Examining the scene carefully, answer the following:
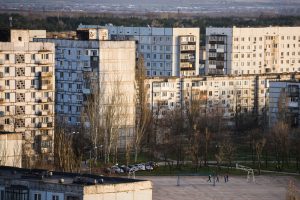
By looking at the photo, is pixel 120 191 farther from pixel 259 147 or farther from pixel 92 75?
pixel 92 75

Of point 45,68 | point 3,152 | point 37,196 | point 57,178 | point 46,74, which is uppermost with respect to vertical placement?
point 45,68

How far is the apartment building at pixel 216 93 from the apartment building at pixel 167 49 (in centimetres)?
531

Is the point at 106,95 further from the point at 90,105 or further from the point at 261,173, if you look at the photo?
the point at 261,173

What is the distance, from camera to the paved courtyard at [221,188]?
134 ft

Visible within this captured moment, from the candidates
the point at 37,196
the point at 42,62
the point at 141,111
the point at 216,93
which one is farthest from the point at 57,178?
the point at 216,93

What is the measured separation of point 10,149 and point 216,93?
26993mm

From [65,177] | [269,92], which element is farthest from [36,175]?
[269,92]

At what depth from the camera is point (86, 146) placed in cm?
4722

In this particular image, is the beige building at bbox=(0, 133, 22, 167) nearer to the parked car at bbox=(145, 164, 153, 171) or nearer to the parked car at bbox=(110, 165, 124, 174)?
the parked car at bbox=(110, 165, 124, 174)

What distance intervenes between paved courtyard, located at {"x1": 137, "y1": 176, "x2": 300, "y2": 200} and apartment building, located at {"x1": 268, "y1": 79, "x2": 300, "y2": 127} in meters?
9.19

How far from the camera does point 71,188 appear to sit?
25734mm

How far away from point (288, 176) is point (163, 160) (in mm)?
4734

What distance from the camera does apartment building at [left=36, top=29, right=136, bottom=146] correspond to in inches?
1966

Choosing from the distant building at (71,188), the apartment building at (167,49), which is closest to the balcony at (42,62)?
the distant building at (71,188)
